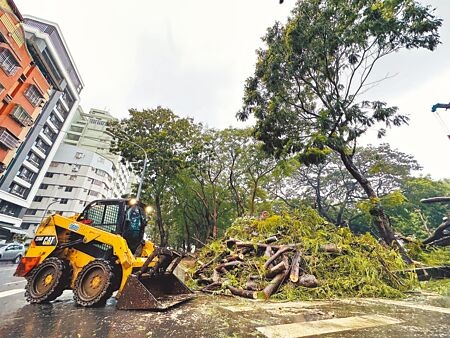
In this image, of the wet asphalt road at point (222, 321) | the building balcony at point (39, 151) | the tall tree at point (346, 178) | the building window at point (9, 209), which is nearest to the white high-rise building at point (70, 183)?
the building window at point (9, 209)

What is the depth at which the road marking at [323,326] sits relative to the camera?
2.91m

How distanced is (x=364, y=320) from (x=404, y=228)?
29423mm

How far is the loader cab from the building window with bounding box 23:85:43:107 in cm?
2918

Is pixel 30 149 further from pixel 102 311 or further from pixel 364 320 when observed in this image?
pixel 364 320

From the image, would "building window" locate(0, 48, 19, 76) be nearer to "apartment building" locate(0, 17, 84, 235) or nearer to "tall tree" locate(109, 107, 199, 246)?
"apartment building" locate(0, 17, 84, 235)

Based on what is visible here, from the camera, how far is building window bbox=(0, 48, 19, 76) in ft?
69.6

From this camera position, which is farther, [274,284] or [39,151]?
[39,151]

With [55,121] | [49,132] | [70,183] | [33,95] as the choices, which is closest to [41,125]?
[49,132]

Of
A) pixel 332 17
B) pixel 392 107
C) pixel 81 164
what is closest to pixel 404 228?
pixel 392 107

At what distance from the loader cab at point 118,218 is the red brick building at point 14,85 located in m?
24.5

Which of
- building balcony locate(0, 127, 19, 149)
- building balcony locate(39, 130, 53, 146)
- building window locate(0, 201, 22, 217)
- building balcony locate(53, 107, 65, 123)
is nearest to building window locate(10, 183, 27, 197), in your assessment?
building window locate(0, 201, 22, 217)

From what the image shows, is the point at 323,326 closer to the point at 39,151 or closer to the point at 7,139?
the point at 7,139

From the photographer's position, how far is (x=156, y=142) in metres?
19.4

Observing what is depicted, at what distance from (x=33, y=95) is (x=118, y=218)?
31238mm
